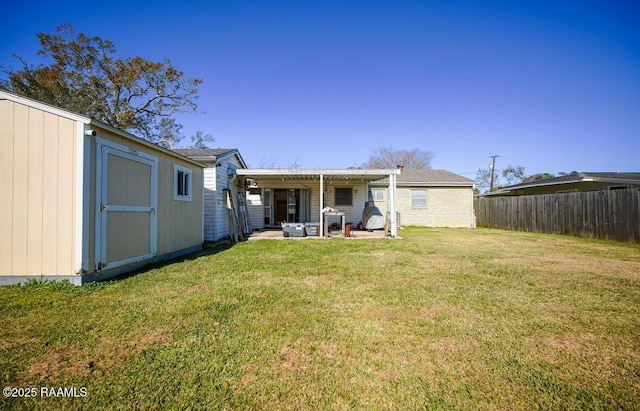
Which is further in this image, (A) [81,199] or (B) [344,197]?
→ (B) [344,197]

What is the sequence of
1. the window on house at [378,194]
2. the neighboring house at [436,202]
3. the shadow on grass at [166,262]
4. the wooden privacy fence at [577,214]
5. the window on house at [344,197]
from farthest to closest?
the neighboring house at [436,202] → the window on house at [378,194] → the window on house at [344,197] → the wooden privacy fence at [577,214] → the shadow on grass at [166,262]

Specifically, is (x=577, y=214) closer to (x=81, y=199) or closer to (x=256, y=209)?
(x=256, y=209)

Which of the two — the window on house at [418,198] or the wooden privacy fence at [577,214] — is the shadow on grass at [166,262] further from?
the wooden privacy fence at [577,214]

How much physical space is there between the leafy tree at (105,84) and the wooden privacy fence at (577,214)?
23125 millimetres

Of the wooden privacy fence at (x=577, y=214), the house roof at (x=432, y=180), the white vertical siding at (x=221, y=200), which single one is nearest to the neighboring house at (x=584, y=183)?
the wooden privacy fence at (x=577, y=214)

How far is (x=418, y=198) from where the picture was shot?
17.3 m

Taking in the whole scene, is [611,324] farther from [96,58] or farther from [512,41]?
[96,58]

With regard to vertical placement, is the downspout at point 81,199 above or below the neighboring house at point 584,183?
below

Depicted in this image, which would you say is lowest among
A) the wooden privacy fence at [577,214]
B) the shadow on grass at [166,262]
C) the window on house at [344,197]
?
the shadow on grass at [166,262]

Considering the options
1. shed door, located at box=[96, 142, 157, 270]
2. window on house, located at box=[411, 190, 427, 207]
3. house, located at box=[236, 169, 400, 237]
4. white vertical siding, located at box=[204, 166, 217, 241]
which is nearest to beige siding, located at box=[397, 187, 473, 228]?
window on house, located at box=[411, 190, 427, 207]

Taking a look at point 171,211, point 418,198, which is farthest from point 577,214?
point 171,211

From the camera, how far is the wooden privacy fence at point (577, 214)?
9617mm

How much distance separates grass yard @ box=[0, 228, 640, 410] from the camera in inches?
75.6

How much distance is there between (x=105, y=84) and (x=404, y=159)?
33891 mm
